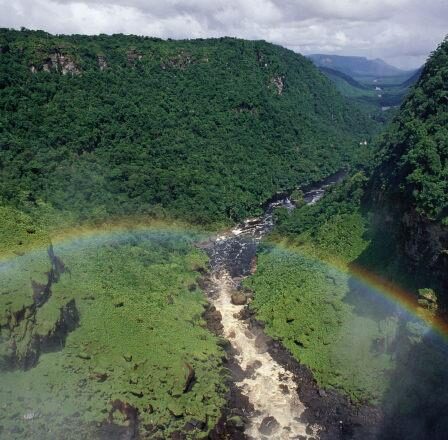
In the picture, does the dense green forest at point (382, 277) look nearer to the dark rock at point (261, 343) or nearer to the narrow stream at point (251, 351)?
the dark rock at point (261, 343)

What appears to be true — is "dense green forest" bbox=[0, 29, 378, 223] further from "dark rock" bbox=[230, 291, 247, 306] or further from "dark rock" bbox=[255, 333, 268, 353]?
"dark rock" bbox=[255, 333, 268, 353]

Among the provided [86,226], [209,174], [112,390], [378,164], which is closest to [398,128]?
[378,164]

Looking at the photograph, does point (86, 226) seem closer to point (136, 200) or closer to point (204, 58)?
point (136, 200)

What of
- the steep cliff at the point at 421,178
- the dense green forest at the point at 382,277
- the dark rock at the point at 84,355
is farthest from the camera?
the steep cliff at the point at 421,178

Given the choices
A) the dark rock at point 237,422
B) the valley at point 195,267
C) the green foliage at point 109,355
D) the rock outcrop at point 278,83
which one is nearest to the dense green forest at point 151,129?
the valley at point 195,267

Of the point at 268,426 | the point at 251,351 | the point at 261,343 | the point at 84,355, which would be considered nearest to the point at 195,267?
the point at 261,343

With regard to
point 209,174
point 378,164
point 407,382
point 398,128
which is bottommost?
point 407,382
